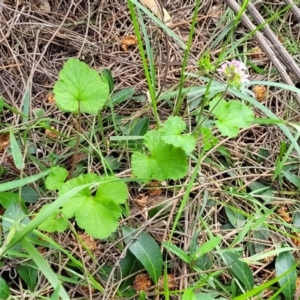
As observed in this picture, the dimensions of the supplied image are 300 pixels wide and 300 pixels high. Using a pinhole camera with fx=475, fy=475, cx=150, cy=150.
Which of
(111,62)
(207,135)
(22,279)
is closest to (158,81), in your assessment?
(111,62)

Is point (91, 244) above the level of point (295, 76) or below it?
above

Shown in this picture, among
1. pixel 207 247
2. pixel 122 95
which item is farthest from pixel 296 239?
pixel 122 95

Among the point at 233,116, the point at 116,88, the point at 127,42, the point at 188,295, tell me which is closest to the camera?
the point at 188,295

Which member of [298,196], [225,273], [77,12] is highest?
[77,12]

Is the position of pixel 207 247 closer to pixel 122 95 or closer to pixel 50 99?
pixel 122 95


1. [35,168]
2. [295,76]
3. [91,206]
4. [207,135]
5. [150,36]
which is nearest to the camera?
[91,206]

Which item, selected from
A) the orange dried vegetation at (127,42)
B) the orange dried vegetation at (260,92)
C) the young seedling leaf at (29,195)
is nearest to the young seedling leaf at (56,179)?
the young seedling leaf at (29,195)

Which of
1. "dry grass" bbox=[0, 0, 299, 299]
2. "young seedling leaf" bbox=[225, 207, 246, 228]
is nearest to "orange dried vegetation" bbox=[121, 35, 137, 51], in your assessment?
"dry grass" bbox=[0, 0, 299, 299]

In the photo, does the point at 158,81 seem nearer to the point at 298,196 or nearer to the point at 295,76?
the point at 295,76
